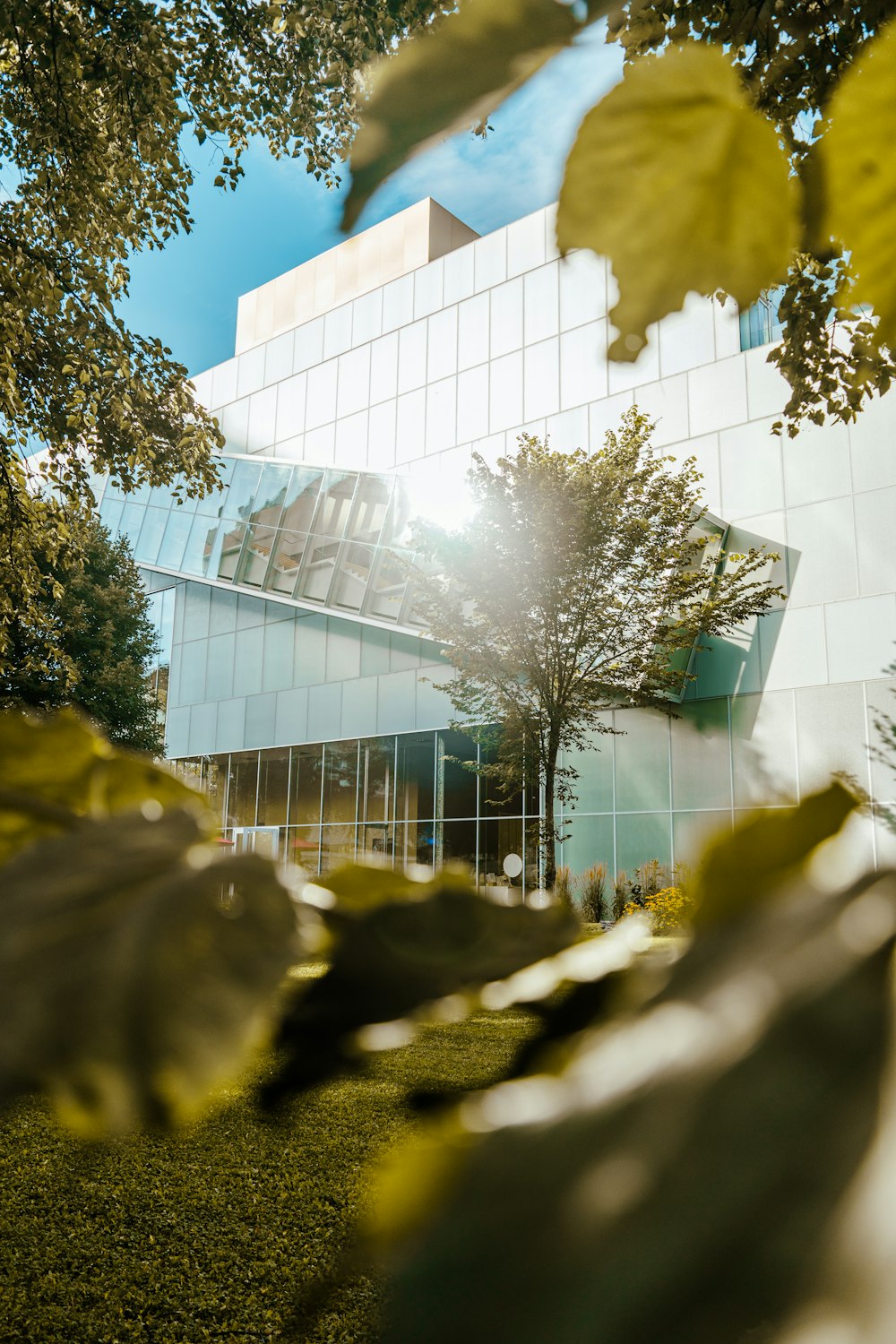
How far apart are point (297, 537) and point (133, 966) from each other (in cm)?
1602

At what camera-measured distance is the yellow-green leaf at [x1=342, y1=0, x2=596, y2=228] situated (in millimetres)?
225

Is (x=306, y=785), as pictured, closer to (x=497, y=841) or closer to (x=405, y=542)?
(x=497, y=841)

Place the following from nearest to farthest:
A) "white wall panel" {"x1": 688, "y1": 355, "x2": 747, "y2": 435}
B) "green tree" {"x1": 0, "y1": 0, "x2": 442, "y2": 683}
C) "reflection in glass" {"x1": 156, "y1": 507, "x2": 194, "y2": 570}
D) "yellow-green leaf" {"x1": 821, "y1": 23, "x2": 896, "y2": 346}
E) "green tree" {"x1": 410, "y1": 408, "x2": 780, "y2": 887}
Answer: "yellow-green leaf" {"x1": 821, "y1": 23, "x2": 896, "y2": 346}, "green tree" {"x1": 0, "y1": 0, "x2": 442, "y2": 683}, "green tree" {"x1": 410, "y1": 408, "x2": 780, "y2": 887}, "white wall panel" {"x1": 688, "y1": 355, "x2": 747, "y2": 435}, "reflection in glass" {"x1": 156, "y1": 507, "x2": 194, "y2": 570}

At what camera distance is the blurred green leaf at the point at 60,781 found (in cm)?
23

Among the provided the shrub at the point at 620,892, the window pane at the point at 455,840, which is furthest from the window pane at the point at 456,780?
the shrub at the point at 620,892

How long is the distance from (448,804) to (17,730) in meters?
13.7

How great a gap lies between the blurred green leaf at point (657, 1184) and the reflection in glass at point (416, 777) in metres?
14.0

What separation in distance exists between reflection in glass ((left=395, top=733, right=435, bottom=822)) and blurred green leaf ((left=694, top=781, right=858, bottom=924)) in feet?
45.6

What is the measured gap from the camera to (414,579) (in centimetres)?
1257

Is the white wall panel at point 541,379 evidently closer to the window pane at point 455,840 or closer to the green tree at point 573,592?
the green tree at point 573,592

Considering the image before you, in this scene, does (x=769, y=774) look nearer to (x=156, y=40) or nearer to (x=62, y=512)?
(x=62, y=512)

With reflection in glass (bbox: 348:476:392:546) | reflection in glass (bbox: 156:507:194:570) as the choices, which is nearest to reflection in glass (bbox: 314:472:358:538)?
reflection in glass (bbox: 348:476:392:546)

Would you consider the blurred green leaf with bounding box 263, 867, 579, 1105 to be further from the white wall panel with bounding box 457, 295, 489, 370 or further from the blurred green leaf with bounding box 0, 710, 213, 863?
the white wall panel with bounding box 457, 295, 489, 370

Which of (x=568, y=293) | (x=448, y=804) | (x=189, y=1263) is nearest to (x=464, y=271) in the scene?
(x=568, y=293)
